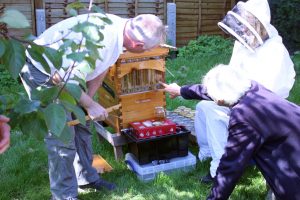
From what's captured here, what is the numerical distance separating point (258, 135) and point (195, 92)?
0.83m

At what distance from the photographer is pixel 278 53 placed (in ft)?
10.4

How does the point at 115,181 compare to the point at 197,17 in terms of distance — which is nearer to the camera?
the point at 115,181

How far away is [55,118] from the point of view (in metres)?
1.17

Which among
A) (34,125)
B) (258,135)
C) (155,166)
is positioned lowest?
(155,166)

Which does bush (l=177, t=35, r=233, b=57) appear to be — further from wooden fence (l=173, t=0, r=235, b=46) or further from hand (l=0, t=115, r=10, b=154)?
hand (l=0, t=115, r=10, b=154)

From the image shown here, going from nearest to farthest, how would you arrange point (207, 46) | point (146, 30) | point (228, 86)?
point (228, 86), point (146, 30), point (207, 46)

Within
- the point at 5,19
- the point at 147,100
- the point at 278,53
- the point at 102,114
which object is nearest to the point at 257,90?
the point at 278,53

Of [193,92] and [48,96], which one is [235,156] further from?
[48,96]

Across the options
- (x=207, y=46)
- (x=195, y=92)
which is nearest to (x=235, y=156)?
(x=195, y=92)

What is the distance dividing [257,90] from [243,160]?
43cm

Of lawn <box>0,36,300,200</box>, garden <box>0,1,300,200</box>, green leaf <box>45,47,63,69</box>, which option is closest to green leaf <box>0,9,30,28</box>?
green leaf <box>45,47,63,69</box>

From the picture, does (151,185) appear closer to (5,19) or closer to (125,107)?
(125,107)

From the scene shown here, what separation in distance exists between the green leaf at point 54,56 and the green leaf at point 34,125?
0.50 ft

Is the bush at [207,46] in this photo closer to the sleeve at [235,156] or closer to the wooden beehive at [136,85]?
the wooden beehive at [136,85]
